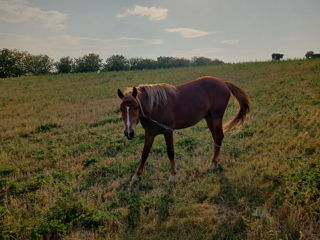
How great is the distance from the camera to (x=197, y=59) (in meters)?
67.0

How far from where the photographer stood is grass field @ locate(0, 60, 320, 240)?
10.0 ft

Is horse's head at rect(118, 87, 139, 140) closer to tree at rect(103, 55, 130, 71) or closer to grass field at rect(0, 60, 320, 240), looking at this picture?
grass field at rect(0, 60, 320, 240)

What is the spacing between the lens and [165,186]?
4.37m

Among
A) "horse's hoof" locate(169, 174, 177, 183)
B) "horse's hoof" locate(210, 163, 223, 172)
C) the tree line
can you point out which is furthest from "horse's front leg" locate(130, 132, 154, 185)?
the tree line

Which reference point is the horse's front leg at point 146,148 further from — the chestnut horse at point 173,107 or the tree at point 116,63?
the tree at point 116,63

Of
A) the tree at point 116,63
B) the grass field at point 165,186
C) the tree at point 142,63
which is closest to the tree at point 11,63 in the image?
the tree at point 116,63

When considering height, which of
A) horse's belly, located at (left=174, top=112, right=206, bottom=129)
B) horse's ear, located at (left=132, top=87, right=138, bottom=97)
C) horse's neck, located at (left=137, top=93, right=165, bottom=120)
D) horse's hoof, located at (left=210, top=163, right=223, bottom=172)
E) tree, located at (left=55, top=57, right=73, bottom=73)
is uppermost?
tree, located at (left=55, top=57, right=73, bottom=73)

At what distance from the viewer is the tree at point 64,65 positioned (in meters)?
52.8

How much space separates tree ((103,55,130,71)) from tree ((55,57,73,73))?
9.19 meters

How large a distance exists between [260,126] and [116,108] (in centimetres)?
773

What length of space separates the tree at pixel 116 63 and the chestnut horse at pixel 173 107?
162ft

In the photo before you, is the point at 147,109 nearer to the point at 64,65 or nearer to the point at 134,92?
the point at 134,92

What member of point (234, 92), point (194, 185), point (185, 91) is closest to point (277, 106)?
point (234, 92)

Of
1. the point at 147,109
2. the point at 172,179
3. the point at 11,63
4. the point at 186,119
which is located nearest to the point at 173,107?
the point at 186,119
